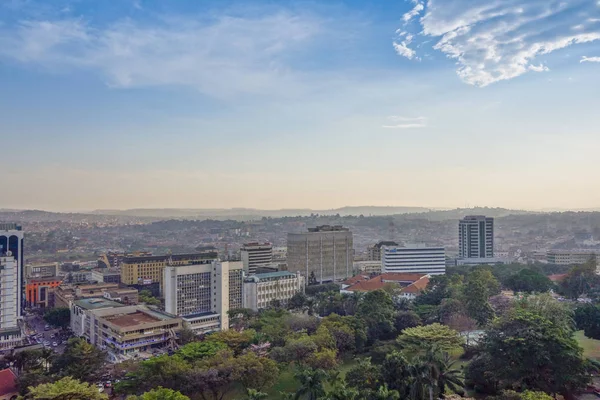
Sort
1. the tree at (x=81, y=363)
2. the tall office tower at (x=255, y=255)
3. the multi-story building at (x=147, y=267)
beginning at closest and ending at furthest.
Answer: the tree at (x=81, y=363) < the multi-story building at (x=147, y=267) < the tall office tower at (x=255, y=255)

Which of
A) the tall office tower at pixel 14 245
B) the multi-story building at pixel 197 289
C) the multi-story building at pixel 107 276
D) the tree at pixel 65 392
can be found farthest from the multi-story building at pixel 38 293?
the tree at pixel 65 392

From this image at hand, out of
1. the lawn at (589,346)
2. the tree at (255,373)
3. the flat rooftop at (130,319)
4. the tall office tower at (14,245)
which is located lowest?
the lawn at (589,346)

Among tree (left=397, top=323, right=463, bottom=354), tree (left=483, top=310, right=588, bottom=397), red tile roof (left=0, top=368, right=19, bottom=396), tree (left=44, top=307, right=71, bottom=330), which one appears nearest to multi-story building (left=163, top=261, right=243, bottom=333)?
tree (left=44, top=307, right=71, bottom=330)

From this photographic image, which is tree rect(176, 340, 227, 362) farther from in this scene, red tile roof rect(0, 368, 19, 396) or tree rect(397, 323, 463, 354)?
tree rect(397, 323, 463, 354)

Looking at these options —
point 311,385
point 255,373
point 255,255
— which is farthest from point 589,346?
point 255,255

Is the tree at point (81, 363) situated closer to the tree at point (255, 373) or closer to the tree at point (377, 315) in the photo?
A: the tree at point (255, 373)

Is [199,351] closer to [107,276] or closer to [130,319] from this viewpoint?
[130,319]

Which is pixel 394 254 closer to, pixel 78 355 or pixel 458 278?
pixel 458 278
